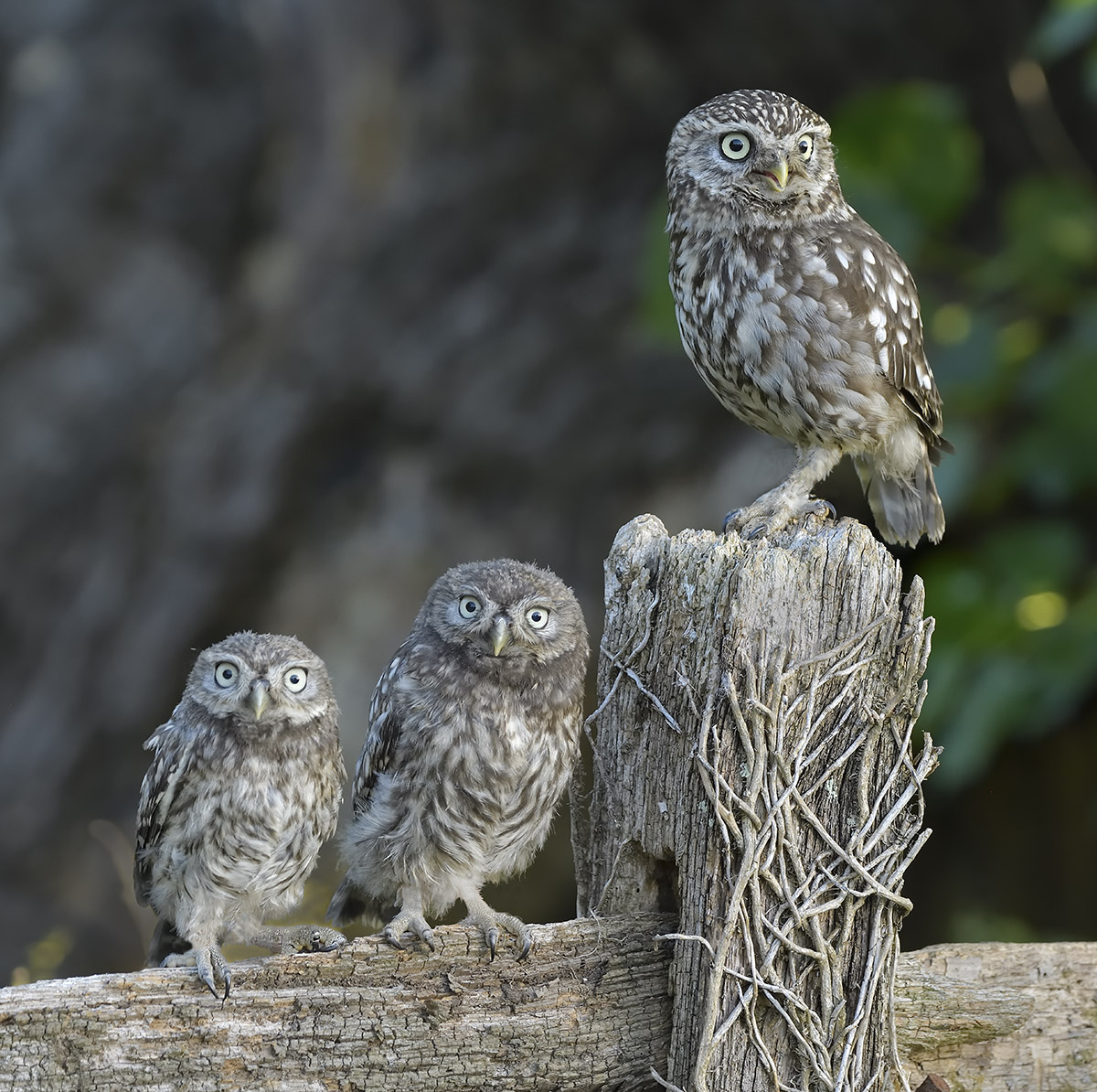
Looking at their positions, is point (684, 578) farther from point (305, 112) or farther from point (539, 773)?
point (305, 112)

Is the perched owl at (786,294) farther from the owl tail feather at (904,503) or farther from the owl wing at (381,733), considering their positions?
the owl wing at (381,733)

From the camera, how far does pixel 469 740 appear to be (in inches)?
99.0

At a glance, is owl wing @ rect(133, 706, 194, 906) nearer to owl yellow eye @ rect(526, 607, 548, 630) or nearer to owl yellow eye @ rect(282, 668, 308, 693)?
owl yellow eye @ rect(282, 668, 308, 693)

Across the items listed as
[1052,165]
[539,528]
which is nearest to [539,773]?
[539,528]

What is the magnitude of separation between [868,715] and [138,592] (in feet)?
14.2

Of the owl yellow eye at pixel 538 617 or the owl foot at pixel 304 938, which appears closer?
the owl foot at pixel 304 938

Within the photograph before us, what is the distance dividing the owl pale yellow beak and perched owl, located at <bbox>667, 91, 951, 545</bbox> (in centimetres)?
60

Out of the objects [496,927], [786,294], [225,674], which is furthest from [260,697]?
[786,294]

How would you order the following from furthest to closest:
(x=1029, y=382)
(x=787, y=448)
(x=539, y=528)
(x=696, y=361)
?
(x=539, y=528), (x=1029, y=382), (x=787, y=448), (x=696, y=361)

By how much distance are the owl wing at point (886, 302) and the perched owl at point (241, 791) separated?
1433 mm

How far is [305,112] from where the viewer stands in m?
5.67

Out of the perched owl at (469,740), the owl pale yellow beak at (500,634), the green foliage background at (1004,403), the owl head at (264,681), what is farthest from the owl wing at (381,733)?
the green foliage background at (1004,403)

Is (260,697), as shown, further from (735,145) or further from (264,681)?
(735,145)

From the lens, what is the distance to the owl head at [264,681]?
250cm
